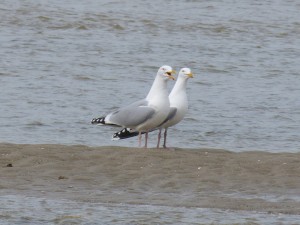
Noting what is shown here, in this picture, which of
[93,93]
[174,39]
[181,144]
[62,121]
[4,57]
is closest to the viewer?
[181,144]

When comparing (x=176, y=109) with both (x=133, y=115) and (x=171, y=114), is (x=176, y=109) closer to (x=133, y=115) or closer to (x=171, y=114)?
(x=171, y=114)

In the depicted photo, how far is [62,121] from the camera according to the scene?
550 inches

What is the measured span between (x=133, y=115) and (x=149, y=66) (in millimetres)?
7837

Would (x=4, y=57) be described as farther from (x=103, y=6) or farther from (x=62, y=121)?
(x=103, y=6)

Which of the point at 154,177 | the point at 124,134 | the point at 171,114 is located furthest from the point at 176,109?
the point at 154,177

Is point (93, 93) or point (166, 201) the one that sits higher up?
point (166, 201)

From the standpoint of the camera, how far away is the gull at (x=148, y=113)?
1132cm

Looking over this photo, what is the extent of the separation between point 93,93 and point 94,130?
303cm

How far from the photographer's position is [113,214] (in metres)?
7.90

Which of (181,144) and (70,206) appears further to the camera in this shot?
(181,144)

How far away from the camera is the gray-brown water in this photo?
523 inches

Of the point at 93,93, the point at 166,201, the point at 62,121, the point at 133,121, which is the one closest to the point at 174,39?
the point at 93,93

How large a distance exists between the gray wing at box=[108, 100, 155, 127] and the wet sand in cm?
60

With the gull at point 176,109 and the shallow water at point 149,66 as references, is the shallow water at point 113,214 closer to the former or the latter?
the gull at point 176,109
